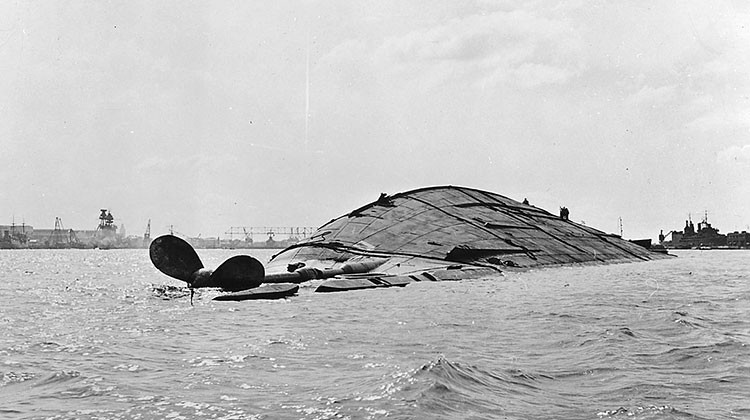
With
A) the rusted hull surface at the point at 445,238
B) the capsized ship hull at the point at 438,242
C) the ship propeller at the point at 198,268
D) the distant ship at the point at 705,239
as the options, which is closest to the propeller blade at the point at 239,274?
the ship propeller at the point at 198,268

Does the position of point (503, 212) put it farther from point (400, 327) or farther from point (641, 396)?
point (641, 396)

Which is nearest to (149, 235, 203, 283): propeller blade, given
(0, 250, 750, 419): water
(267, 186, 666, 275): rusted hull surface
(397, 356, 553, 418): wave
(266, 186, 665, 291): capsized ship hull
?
(266, 186, 665, 291): capsized ship hull

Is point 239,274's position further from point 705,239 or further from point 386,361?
point 705,239

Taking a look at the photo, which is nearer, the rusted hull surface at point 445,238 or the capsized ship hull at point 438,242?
the capsized ship hull at point 438,242

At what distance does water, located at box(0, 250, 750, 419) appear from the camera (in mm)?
6523

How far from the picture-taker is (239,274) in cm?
2128

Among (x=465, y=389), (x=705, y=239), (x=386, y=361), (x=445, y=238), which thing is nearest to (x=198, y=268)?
(x=445, y=238)

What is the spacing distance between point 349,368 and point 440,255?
21.2 m

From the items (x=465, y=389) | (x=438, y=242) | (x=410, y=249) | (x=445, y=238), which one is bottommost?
(x=465, y=389)

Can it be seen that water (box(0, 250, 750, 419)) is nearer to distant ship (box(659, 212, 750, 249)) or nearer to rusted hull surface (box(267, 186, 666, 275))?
rusted hull surface (box(267, 186, 666, 275))

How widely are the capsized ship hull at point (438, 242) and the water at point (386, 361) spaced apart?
309 inches

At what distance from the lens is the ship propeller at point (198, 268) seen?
2125 cm

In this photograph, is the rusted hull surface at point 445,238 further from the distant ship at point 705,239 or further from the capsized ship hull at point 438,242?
the distant ship at point 705,239

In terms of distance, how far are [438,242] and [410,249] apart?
5.66ft
